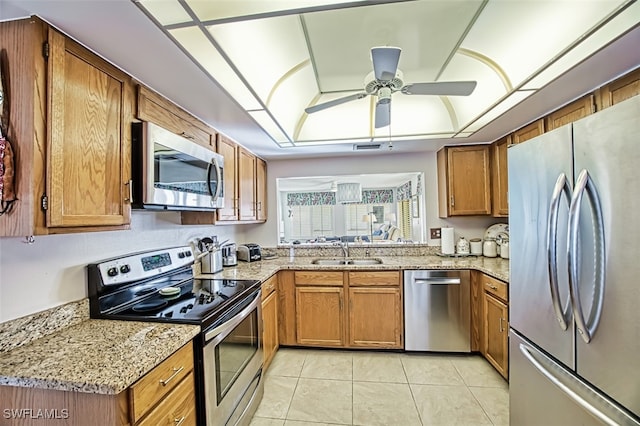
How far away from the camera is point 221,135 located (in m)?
2.50

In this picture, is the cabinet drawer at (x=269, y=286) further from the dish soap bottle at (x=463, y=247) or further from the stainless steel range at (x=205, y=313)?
the dish soap bottle at (x=463, y=247)

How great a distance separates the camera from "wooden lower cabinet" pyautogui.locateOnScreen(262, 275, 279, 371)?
8.02 feet

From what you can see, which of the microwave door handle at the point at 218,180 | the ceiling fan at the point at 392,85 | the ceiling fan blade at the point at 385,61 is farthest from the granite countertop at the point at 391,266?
the ceiling fan blade at the point at 385,61

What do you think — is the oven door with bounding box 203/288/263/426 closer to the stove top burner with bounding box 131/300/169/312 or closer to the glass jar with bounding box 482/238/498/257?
the stove top burner with bounding box 131/300/169/312

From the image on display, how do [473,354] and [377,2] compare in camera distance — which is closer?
[377,2]

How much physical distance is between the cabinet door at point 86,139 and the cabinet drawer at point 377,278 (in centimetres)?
202

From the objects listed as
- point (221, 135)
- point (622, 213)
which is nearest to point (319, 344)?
point (221, 135)

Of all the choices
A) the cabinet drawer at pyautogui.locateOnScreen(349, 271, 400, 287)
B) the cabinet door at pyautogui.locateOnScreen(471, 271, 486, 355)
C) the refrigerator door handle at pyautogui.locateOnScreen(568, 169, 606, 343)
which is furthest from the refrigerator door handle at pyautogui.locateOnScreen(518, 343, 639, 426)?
the cabinet drawer at pyautogui.locateOnScreen(349, 271, 400, 287)

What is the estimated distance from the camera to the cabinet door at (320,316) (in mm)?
2836

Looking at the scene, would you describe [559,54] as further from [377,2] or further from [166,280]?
[166,280]

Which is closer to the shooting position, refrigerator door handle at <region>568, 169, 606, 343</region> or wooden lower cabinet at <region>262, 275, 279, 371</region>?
refrigerator door handle at <region>568, 169, 606, 343</region>

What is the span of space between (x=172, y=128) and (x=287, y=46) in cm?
91

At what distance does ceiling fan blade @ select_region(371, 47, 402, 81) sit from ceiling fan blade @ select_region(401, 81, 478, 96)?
0.58 ft

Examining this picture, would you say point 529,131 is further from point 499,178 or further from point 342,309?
point 342,309
